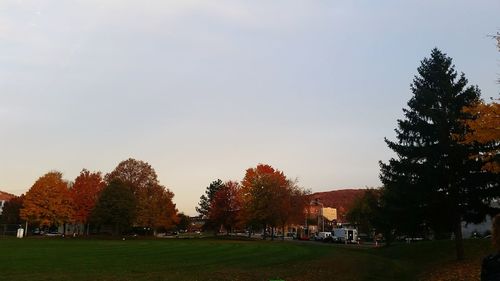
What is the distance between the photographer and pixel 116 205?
278 feet

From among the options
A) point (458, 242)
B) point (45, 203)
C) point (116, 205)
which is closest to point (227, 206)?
point (116, 205)

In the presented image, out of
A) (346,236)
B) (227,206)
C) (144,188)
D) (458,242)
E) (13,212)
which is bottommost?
(346,236)

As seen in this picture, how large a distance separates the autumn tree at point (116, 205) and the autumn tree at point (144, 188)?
3.12 meters

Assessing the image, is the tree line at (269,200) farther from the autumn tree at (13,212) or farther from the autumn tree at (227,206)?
the autumn tree at (13,212)

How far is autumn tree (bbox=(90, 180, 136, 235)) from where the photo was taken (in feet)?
279

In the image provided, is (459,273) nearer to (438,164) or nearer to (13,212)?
(438,164)

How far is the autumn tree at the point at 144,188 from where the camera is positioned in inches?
3575

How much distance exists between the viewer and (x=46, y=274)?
21.0m

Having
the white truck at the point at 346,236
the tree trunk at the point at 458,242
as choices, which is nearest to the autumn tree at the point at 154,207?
the white truck at the point at 346,236

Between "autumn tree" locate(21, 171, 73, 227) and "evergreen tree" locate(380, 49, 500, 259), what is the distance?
70822 mm

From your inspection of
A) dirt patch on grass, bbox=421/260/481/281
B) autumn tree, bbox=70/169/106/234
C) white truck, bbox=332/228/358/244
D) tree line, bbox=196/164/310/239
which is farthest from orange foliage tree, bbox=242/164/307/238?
dirt patch on grass, bbox=421/260/481/281

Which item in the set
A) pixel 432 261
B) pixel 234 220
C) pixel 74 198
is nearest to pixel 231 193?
pixel 234 220

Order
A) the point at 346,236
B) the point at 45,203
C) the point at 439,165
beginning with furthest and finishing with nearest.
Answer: the point at 346,236
the point at 45,203
the point at 439,165

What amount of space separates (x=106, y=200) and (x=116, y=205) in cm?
238
